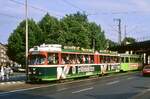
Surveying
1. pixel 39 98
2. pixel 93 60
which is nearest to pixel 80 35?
pixel 93 60

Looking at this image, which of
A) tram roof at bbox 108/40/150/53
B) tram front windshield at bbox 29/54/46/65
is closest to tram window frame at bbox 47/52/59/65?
tram front windshield at bbox 29/54/46/65

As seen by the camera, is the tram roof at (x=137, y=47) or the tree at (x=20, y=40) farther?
the tram roof at (x=137, y=47)

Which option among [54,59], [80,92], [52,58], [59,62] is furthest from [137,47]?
[80,92]

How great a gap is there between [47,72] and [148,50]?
70154 millimetres

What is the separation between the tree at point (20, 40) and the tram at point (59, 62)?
43.8m

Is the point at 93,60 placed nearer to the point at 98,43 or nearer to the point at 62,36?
the point at 62,36

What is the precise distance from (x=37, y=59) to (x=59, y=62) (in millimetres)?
1937

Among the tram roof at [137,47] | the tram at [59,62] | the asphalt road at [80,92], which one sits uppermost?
the tram roof at [137,47]

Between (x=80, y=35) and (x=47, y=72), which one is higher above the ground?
(x=80, y=35)

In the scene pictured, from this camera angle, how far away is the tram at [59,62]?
3397 cm

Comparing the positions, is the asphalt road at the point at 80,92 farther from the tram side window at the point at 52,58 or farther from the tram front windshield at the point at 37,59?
the tram side window at the point at 52,58

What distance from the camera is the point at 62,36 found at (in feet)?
278

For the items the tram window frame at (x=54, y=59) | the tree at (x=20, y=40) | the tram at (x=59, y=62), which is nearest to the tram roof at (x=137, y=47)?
the tree at (x=20, y=40)

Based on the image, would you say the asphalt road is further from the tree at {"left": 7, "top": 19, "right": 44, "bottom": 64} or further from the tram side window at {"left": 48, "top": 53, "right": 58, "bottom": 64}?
the tree at {"left": 7, "top": 19, "right": 44, "bottom": 64}
